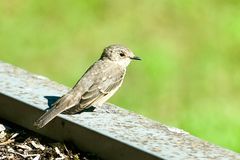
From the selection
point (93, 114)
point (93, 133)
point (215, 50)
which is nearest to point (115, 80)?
point (93, 114)

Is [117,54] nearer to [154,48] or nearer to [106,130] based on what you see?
[106,130]

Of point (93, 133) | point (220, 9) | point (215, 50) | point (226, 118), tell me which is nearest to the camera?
point (93, 133)

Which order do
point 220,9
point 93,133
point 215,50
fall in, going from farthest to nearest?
point 220,9 < point 215,50 < point 93,133

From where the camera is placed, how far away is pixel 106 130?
6262 mm

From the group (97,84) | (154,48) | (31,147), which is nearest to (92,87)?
(97,84)

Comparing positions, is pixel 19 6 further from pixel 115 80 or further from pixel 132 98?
pixel 115 80

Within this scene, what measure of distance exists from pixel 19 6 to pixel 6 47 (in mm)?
1264

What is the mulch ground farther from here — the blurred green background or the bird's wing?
the blurred green background

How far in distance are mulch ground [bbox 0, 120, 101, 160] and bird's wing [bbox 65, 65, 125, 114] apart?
543mm

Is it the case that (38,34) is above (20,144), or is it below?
above

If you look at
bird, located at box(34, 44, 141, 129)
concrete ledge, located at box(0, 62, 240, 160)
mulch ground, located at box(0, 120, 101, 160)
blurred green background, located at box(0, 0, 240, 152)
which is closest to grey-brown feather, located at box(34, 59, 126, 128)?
bird, located at box(34, 44, 141, 129)

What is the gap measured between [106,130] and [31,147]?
0.60 meters

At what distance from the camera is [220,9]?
40.9 feet

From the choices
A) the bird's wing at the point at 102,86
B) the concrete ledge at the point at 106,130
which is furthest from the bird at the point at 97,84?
the concrete ledge at the point at 106,130
